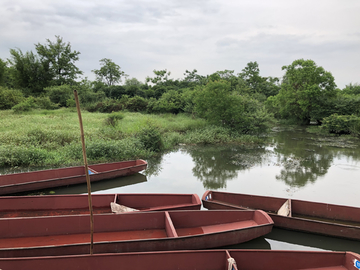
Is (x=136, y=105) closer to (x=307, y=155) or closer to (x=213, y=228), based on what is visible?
(x=307, y=155)

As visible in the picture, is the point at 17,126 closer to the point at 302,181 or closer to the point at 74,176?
the point at 74,176

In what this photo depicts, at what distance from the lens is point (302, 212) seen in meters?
6.86

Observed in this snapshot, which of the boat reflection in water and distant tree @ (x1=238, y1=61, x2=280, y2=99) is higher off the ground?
distant tree @ (x1=238, y1=61, x2=280, y2=99)

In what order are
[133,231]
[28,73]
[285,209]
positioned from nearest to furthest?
[133,231], [285,209], [28,73]

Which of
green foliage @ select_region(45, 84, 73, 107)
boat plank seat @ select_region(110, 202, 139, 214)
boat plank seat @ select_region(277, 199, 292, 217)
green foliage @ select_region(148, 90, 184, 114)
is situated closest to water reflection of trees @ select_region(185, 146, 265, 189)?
boat plank seat @ select_region(277, 199, 292, 217)

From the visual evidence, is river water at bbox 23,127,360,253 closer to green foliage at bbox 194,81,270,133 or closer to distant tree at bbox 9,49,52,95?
green foliage at bbox 194,81,270,133

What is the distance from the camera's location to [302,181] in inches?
411

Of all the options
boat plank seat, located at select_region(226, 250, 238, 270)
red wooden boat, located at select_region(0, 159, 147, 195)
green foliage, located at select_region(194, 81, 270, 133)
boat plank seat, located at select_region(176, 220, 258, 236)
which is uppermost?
green foliage, located at select_region(194, 81, 270, 133)

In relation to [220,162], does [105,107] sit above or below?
above

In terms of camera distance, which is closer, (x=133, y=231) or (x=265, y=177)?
(x=133, y=231)

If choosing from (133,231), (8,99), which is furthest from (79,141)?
(8,99)

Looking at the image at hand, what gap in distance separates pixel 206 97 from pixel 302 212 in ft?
48.7

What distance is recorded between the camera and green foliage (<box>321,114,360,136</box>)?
22.9 meters

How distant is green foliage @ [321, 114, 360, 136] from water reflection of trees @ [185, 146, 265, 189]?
1171 cm
